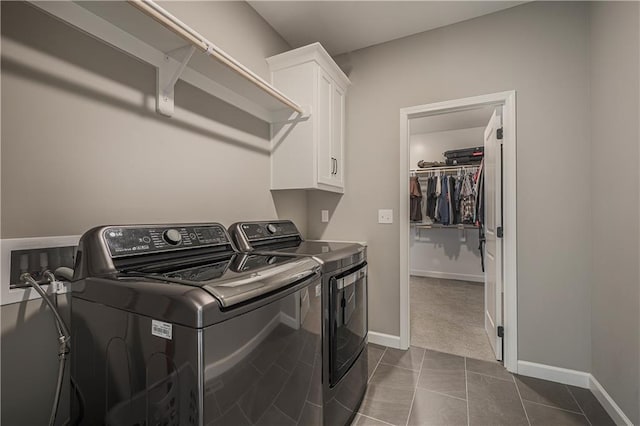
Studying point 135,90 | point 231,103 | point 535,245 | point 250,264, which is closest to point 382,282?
point 535,245

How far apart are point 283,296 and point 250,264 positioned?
0.73ft

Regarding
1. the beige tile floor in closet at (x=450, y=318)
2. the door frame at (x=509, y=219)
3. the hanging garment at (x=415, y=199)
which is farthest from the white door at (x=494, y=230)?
the hanging garment at (x=415, y=199)

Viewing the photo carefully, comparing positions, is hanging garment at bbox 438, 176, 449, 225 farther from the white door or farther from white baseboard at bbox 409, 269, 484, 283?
the white door

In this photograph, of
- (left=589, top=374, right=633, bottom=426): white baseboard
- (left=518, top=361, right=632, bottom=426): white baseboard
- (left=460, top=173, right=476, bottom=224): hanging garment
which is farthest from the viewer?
(left=460, top=173, right=476, bottom=224): hanging garment

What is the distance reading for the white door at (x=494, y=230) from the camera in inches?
85.9

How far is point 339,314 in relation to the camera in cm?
Result: 142

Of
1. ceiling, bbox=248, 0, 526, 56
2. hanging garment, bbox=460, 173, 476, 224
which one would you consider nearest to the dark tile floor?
hanging garment, bbox=460, 173, 476, 224

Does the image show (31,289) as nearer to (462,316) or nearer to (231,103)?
(231,103)

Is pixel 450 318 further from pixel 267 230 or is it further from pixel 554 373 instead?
pixel 267 230

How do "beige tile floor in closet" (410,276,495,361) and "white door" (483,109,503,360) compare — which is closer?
"white door" (483,109,503,360)

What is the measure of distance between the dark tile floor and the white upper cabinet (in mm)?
1473

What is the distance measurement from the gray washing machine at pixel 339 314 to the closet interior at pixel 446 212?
2.02 m

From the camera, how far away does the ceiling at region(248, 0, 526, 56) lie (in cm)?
207

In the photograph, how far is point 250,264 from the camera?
3.63ft
